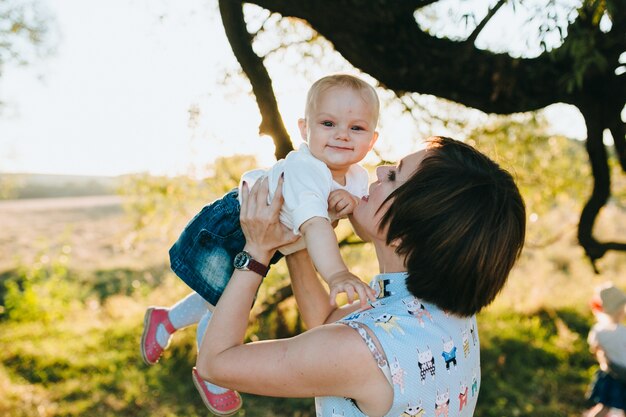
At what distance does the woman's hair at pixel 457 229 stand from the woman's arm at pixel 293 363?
308 millimetres

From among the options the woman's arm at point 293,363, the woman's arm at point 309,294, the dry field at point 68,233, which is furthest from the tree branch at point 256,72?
the dry field at point 68,233

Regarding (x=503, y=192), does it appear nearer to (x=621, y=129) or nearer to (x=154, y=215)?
(x=621, y=129)

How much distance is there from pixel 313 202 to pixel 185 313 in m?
1.02

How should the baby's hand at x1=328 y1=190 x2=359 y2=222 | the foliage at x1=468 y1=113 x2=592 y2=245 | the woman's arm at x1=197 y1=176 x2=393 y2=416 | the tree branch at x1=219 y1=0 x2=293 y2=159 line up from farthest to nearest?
1. the foliage at x1=468 y1=113 x2=592 y2=245
2. the tree branch at x1=219 y1=0 x2=293 y2=159
3. the baby's hand at x1=328 y1=190 x2=359 y2=222
4. the woman's arm at x1=197 y1=176 x2=393 y2=416

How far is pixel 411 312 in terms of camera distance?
1.55 m

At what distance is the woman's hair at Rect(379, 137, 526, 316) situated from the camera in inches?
60.6

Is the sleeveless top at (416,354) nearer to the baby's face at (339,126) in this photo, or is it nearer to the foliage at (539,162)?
the baby's face at (339,126)

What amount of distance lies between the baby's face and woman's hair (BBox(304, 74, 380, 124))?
13 millimetres

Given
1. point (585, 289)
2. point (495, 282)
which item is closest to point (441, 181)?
point (495, 282)

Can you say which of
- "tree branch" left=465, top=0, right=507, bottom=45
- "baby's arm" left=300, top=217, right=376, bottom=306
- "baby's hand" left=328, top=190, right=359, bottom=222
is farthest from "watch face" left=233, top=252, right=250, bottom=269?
"tree branch" left=465, top=0, right=507, bottom=45

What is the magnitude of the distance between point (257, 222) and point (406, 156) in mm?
537

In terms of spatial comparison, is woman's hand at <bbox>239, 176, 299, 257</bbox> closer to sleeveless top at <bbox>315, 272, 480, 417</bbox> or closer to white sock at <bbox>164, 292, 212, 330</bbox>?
sleeveless top at <bbox>315, 272, 480, 417</bbox>

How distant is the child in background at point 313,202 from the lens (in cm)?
174

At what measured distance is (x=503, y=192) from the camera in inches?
63.0
